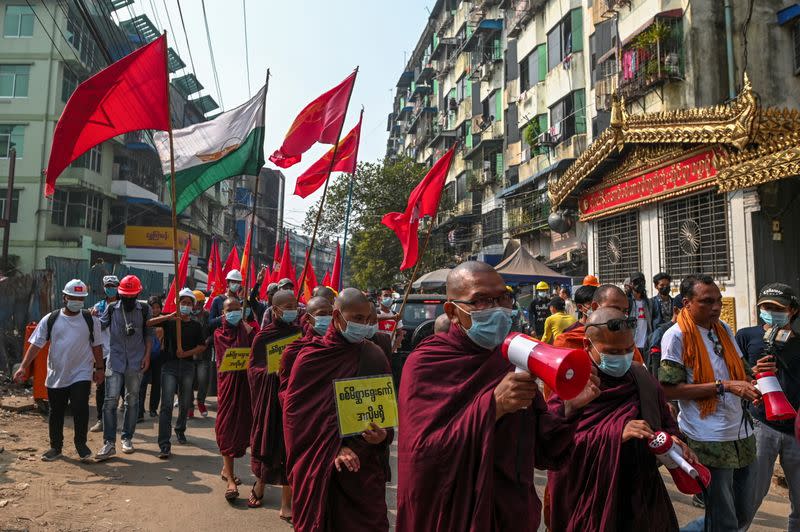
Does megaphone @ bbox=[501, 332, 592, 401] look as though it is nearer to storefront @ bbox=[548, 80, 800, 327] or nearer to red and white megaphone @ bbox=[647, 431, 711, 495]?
red and white megaphone @ bbox=[647, 431, 711, 495]

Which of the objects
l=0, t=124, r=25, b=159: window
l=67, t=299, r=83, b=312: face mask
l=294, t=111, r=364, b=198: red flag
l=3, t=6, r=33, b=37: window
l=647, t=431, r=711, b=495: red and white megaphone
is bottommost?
l=647, t=431, r=711, b=495: red and white megaphone

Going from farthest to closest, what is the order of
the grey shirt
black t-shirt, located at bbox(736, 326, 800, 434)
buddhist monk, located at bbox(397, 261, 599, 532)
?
the grey shirt
black t-shirt, located at bbox(736, 326, 800, 434)
buddhist monk, located at bbox(397, 261, 599, 532)

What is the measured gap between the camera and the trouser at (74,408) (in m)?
6.35

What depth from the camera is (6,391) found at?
10047 millimetres

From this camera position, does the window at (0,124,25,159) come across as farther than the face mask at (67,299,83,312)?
Result: Yes

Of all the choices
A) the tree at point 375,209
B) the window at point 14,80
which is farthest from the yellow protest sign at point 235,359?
the window at point 14,80

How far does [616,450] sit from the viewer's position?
2.70 meters

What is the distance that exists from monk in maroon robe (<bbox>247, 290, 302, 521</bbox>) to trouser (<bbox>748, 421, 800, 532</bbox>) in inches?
128

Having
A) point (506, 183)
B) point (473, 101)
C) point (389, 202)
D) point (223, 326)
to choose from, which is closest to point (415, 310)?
point (223, 326)

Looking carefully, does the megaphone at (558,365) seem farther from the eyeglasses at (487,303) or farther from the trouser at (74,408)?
the trouser at (74,408)

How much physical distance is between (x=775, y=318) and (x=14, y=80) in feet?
110

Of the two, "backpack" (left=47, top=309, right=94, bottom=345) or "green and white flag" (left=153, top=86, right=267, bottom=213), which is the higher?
"green and white flag" (left=153, top=86, right=267, bottom=213)

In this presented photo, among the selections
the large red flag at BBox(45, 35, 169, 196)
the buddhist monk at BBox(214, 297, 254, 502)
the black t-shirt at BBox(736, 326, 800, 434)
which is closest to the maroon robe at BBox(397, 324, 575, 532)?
the black t-shirt at BBox(736, 326, 800, 434)

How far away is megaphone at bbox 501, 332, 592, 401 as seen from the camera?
1840mm
